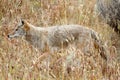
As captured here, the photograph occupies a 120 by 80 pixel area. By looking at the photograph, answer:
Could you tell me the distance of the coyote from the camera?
611cm

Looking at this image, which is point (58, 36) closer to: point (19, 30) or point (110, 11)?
point (19, 30)

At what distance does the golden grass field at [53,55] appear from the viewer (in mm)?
4758

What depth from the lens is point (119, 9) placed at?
21.8ft

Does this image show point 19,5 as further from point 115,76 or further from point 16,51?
point 115,76

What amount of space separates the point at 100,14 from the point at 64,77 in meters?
2.33

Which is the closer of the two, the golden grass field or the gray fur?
the golden grass field

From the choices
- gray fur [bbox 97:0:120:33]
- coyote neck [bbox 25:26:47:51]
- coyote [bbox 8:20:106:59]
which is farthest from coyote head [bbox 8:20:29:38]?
gray fur [bbox 97:0:120:33]

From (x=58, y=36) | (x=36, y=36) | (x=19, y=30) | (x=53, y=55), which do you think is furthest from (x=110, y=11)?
(x=53, y=55)

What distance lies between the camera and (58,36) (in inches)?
251

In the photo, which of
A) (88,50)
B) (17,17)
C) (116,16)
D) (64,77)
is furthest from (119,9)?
(64,77)

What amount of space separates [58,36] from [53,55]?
2.78 ft

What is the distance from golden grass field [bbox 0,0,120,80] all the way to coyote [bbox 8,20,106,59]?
145 mm

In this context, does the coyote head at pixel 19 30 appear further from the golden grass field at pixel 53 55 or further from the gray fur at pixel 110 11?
the gray fur at pixel 110 11

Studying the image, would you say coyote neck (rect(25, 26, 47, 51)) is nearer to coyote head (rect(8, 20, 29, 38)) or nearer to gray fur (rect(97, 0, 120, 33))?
coyote head (rect(8, 20, 29, 38))
